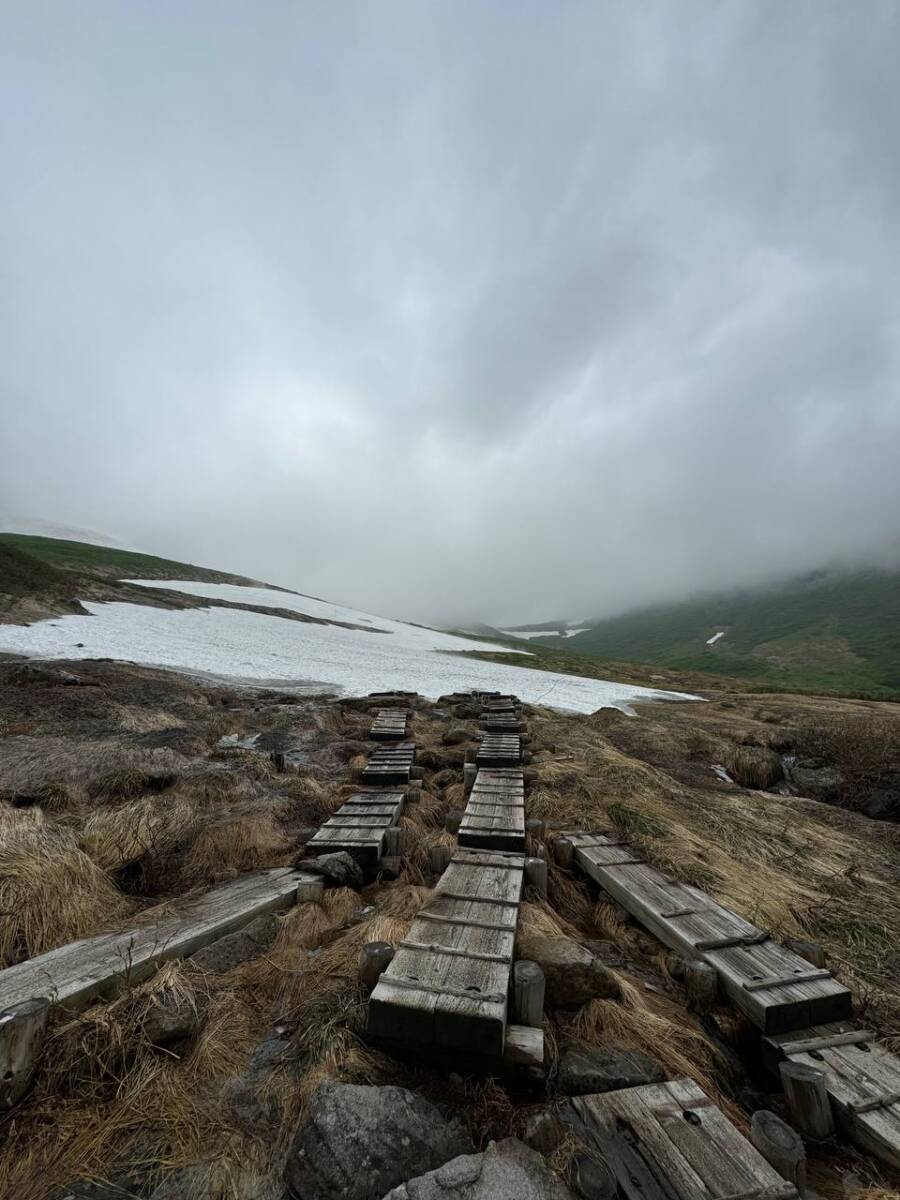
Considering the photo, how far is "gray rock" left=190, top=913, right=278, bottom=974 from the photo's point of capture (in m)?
4.38

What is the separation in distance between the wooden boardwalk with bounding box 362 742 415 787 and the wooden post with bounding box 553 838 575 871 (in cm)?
367

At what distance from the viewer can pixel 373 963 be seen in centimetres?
393

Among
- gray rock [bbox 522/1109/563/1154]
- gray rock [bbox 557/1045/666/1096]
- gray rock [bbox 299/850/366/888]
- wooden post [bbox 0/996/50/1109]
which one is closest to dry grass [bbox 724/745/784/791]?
gray rock [bbox 299/850/366/888]

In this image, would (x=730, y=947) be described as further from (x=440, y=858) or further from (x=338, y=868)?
(x=338, y=868)

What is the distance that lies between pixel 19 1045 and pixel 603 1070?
3630mm

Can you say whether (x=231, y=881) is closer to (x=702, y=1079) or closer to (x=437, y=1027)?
(x=437, y=1027)

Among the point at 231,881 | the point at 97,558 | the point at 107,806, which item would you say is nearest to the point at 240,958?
the point at 231,881

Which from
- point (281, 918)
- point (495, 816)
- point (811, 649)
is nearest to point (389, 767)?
point (495, 816)

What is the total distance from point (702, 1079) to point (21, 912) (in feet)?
→ 18.8

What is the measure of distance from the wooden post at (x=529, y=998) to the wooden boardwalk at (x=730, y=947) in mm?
1812

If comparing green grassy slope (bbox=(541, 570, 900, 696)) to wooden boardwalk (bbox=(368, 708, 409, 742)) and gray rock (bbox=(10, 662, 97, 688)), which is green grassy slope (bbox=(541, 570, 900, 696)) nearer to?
wooden boardwalk (bbox=(368, 708, 409, 742))

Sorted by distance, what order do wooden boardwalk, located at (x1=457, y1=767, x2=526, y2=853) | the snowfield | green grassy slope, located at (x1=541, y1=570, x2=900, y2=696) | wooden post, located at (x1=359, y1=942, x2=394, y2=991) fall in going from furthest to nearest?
green grassy slope, located at (x1=541, y1=570, x2=900, y2=696), the snowfield, wooden boardwalk, located at (x1=457, y1=767, x2=526, y2=853), wooden post, located at (x1=359, y1=942, x2=394, y2=991)

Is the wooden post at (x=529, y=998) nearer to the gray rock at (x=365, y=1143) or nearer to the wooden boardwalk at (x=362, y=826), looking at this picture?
the gray rock at (x=365, y=1143)

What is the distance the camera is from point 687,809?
958cm
